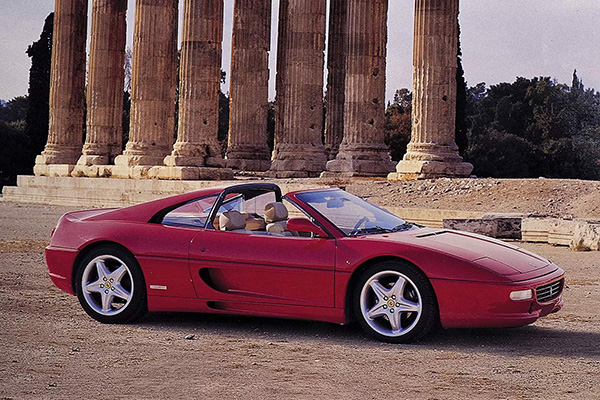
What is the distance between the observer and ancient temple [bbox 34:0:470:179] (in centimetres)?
2544

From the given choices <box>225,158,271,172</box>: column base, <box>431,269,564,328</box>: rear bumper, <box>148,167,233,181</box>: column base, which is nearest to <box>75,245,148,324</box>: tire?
<box>431,269,564,328</box>: rear bumper

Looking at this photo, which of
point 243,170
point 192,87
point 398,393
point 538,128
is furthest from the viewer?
point 538,128

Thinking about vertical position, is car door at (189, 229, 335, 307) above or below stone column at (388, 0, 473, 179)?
below

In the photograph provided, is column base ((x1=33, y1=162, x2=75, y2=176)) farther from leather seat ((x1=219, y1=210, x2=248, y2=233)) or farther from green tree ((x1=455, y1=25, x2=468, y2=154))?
leather seat ((x1=219, y1=210, x2=248, y2=233))

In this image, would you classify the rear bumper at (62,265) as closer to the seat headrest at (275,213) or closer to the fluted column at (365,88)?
the seat headrest at (275,213)

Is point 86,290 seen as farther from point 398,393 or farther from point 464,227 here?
point 464,227

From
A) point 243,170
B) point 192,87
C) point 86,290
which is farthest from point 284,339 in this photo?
point 243,170

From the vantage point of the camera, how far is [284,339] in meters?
7.80

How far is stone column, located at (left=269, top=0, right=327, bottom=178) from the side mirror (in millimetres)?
21269

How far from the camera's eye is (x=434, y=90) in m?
25.2

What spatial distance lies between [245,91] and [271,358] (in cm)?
2640

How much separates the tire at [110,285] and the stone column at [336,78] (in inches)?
997

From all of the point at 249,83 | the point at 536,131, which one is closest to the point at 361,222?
the point at 249,83

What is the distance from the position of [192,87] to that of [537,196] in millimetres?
12172
